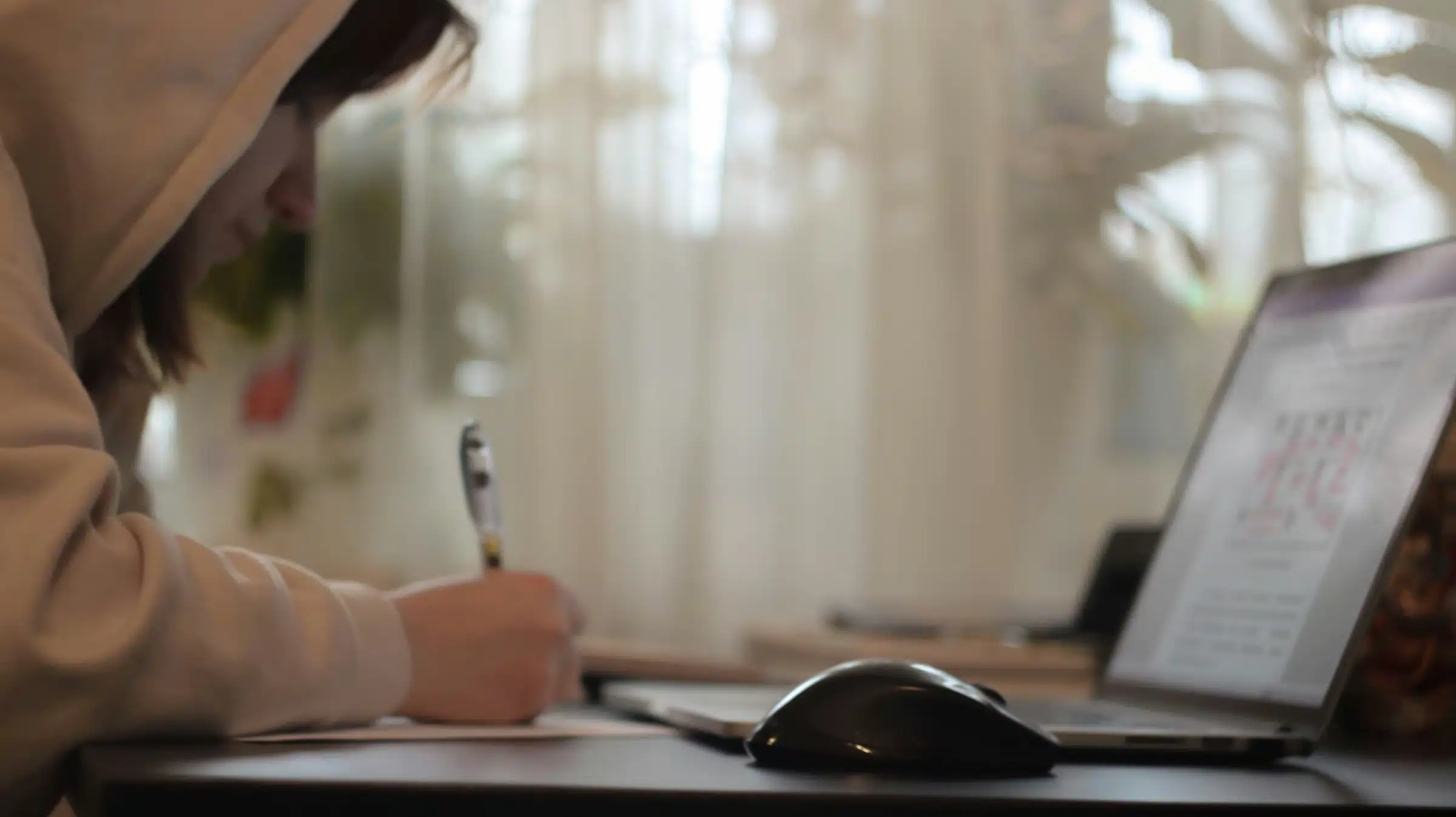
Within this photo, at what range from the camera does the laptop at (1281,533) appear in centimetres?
70

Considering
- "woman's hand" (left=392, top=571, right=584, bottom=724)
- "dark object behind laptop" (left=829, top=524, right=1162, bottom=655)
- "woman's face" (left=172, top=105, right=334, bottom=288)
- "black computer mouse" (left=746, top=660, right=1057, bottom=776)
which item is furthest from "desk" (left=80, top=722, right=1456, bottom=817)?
"dark object behind laptop" (left=829, top=524, right=1162, bottom=655)

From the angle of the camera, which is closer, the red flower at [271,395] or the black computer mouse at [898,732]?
the black computer mouse at [898,732]

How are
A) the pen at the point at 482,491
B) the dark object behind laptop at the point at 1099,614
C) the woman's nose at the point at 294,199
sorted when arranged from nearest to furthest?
1. the pen at the point at 482,491
2. the woman's nose at the point at 294,199
3. the dark object behind laptop at the point at 1099,614

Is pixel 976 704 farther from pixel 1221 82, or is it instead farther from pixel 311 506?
pixel 1221 82

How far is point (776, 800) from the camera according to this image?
0.44 metres

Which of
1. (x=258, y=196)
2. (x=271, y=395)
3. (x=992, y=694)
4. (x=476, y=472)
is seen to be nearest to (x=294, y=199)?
(x=258, y=196)

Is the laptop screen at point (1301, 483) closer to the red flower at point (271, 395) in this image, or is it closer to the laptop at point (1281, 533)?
the laptop at point (1281, 533)

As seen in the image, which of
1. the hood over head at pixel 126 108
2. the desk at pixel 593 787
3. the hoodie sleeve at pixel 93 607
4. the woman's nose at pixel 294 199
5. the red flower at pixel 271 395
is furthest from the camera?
the red flower at pixel 271 395

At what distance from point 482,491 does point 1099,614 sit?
0.69 m

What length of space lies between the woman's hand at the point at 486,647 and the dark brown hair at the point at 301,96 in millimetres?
256

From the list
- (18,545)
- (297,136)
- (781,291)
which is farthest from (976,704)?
(781,291)

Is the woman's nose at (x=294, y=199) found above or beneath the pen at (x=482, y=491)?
above

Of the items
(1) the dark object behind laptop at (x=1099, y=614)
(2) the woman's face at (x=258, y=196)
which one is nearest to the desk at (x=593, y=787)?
(2) the woman's face at (x=258, y=196)

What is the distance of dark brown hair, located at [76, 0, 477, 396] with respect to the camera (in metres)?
0.85
